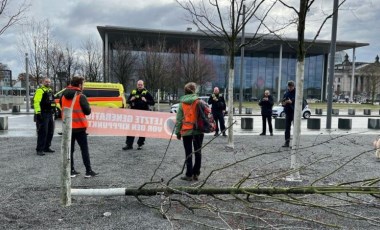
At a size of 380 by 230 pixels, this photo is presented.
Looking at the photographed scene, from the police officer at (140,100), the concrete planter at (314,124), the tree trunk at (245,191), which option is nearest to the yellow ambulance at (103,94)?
the concrete planter at (314,124)

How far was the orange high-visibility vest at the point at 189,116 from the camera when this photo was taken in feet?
19.1

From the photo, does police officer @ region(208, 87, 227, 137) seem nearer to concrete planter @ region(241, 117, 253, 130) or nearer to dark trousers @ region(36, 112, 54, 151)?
concrete planter @ region(241, 117, 253, 130)

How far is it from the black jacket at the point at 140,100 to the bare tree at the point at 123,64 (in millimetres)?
29689

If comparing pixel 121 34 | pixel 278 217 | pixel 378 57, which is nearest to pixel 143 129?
pixel 278 217

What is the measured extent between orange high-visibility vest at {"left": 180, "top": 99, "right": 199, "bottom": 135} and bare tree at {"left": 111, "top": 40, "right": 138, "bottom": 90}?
3302 cm

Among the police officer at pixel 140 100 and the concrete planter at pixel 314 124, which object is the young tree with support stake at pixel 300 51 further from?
the concrete planter at pixel 314 124

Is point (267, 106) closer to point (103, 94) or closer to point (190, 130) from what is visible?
point (190, 130)

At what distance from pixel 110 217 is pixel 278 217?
207 cm

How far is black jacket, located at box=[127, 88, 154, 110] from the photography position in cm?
889

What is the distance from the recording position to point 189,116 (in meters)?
5.85

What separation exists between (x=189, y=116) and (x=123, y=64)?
109ft

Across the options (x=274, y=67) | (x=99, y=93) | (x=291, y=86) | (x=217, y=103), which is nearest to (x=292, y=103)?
(x=291, y=86)

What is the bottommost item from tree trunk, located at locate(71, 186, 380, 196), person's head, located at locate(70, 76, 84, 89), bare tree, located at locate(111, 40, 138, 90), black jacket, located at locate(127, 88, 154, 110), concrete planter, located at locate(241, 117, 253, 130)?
concrete planter, located at locate(241, 117, 253, 130)

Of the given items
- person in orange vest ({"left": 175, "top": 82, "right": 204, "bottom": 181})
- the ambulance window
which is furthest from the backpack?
the ambulance window
